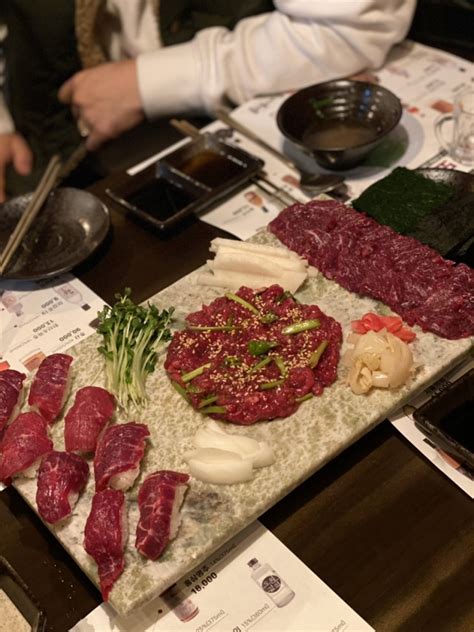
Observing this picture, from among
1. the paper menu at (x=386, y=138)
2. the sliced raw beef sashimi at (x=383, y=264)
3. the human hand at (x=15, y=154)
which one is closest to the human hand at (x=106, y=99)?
the human hand at (x=15, y=154)

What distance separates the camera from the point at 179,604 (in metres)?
1.75

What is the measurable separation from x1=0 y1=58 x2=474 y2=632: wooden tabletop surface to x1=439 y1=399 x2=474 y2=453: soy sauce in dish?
124 mm

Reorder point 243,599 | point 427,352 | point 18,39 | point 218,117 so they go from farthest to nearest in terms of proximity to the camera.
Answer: point 18,39 < point 218,117 < point 427,352 < point 243,599

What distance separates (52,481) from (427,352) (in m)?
1.09

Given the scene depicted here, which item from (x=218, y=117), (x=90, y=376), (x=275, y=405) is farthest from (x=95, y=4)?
(x=275, y=405)

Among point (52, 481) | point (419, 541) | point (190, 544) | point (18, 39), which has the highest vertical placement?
point (18, 39)

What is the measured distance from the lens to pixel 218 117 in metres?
3.23

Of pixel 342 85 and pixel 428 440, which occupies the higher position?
pixel 342 85

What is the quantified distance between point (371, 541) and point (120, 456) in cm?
67

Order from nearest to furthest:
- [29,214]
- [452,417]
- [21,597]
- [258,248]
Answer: [21,597]
[452,417]
[258,248]
[29,214]

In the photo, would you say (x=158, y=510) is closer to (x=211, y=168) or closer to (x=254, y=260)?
(x=254, y=260)

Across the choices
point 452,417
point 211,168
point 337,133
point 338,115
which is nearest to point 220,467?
point 452,417

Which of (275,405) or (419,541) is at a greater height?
(275,405)

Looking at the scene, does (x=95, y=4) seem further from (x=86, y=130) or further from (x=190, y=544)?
(x=190, y=544)
